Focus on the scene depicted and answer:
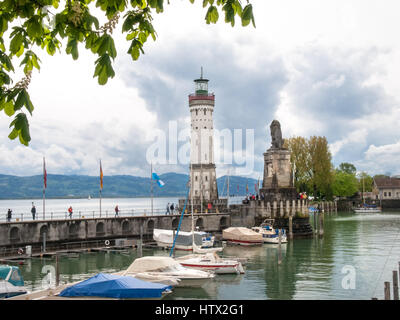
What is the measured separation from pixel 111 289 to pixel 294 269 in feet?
65.6

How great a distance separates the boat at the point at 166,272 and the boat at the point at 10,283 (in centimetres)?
641

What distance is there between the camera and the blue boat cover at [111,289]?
71.3 feet

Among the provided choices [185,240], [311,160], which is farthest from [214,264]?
[311,160]

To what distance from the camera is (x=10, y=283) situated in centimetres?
2538

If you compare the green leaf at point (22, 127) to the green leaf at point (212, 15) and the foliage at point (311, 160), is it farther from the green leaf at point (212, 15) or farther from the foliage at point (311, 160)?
the foliage at point (311, 160)

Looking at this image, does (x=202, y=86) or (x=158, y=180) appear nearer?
(x=158, y=180)

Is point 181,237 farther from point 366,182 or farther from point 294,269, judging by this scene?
point 366,182

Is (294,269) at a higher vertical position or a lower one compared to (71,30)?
lower

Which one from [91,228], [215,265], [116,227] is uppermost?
[91,228]

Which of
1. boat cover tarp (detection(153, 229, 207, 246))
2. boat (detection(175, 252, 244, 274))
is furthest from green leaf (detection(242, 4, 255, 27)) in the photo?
boat cover tarp (detection(153, 229, 207, 246))

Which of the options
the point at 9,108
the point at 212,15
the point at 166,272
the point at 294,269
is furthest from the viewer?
the point at 294,269

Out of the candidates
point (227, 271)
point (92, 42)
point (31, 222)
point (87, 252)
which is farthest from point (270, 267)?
point (92, 42)

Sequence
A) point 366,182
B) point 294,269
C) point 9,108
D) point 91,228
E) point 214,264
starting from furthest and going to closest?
point 366,182
point 91,228
point 294,269
point 214,264
point 9,108
